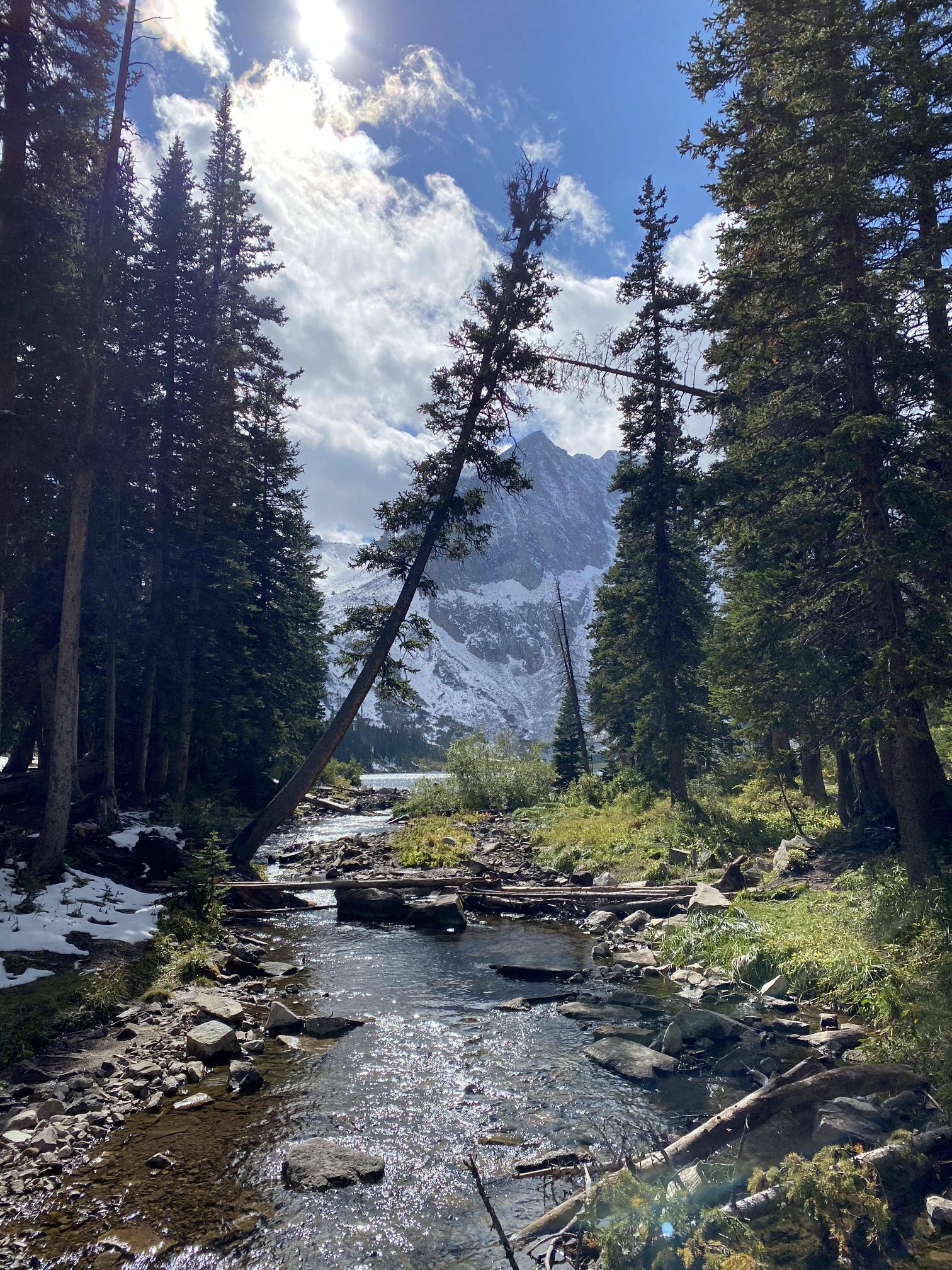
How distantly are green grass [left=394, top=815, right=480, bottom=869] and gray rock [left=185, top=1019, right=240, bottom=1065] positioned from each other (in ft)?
40.6

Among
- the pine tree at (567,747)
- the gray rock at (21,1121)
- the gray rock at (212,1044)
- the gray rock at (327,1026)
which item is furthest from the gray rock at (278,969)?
the pine tree at (567,747)

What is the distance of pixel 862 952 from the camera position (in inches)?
324

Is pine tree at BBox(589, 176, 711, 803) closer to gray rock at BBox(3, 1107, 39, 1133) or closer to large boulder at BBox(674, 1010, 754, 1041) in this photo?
large boulder at BBox(674, 1010, 754, 1041)

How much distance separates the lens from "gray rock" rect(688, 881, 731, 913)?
37.3 feet

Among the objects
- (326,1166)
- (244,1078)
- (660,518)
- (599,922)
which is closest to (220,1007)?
(244,1078)

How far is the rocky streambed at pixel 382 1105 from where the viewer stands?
4.38 metres

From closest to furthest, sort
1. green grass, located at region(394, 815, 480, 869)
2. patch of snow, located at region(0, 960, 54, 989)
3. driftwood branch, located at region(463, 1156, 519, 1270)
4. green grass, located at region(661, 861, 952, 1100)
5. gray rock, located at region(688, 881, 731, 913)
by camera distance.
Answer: driftwood branch, located at region(463, 1156, 519, 1270), green grass, located at region(661, 861, 952, 1100), patch of snow, located at region(0, 960, 54, 989), gray rock, located at region(688, 881, 731, 913), green grass, located at region(394, 815, 480, 869)

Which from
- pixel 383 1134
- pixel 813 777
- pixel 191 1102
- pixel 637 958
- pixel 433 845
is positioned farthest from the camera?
pixel 813 777

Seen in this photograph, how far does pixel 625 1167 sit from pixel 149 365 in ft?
74.3

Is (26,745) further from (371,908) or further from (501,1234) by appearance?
(501,1234)

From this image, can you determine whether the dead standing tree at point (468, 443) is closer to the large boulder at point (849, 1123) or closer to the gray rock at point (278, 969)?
the gray rock at point (278, 969)

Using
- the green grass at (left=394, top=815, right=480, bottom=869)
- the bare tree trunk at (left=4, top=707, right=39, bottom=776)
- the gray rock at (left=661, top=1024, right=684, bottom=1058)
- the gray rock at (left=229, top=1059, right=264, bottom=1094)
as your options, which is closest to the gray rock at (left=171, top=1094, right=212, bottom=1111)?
the gray rock at (left=229, top=1059, right=264, bottom=1094)

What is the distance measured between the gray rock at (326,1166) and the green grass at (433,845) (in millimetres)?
14082

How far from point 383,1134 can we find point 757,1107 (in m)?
3.05
